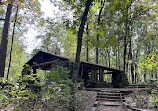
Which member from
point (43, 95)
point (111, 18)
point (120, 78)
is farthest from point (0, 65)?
point (111, 18)

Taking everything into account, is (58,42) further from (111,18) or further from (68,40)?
(111,18)

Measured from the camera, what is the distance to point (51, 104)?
4980 millimetres

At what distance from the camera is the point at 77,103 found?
5738mm

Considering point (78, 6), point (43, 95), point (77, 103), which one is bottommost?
point (77, 103)

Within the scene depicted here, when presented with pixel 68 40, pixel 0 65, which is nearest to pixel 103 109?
pixel 0 65

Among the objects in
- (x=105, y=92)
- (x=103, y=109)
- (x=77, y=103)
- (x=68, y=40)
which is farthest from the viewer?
(x=68, y=40)

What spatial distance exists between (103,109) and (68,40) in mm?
24729

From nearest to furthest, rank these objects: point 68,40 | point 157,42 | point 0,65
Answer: point 0,65 → point 157,42 → point 68,40

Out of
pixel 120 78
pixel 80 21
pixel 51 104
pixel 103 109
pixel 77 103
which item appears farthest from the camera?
pixel 120 78

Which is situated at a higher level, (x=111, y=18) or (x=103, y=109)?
(x=111, y=18)

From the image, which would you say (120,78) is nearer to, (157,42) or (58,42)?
(157,42)

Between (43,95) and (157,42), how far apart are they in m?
23.3

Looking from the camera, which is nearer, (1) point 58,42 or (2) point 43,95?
(2) point 43,95

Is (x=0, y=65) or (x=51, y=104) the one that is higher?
(x=0, y=65)
